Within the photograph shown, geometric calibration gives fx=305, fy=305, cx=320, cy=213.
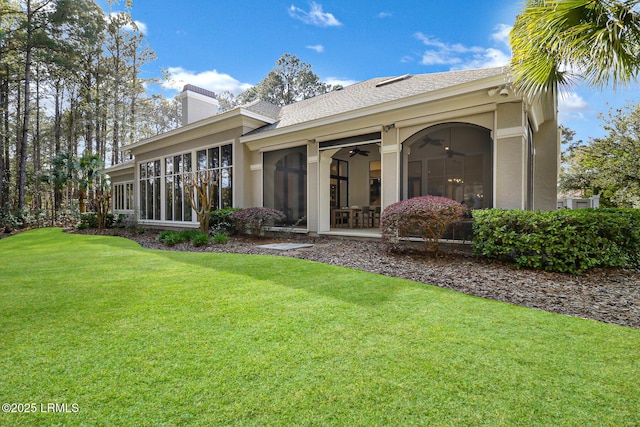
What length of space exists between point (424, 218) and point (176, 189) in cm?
1179

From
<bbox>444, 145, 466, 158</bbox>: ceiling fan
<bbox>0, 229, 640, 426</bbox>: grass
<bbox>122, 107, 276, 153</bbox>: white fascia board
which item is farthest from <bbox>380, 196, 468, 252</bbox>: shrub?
<bbox>122, 107, 276, 153</bbox>: white fascia board

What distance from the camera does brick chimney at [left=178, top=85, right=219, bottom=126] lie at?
14.8 metres

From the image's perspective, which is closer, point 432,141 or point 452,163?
point 432,141

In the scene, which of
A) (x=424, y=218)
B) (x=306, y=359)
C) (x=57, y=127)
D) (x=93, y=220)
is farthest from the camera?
(x=57, y=127)

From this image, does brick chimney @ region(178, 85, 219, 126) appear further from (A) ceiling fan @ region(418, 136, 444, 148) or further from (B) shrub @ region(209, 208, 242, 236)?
(A) ceiling fan @ region(418, 136, 444, 148)

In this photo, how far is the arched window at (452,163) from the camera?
291 inches

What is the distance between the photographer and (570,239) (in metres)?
4.91

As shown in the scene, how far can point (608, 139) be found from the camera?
1748cm

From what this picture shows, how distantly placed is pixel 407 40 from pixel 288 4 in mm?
5285

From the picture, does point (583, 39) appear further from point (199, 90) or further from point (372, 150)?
point (199, 90)

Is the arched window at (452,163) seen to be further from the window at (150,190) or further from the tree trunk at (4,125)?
the tree trunk at (4,125)

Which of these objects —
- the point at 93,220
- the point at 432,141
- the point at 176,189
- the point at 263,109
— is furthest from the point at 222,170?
the point at 93,220

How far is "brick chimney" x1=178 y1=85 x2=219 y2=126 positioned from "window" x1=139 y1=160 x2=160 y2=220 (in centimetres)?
273

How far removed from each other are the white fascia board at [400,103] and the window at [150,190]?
293 inches
